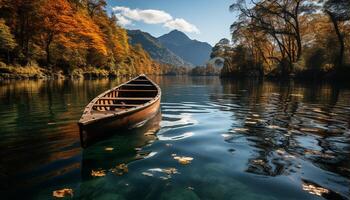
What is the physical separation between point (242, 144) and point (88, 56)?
178ft

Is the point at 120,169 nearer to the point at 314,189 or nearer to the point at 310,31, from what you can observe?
the point at 314,189

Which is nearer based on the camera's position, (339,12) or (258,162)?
(258,162)

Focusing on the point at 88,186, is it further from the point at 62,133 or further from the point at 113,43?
the point at 113,43

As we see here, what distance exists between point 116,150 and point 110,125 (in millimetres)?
627

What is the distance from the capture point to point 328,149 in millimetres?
5891

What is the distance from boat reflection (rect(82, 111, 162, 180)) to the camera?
4.79 m

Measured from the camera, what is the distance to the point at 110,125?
5883 mm

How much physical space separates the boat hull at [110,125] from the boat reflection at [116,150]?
250 millimetres

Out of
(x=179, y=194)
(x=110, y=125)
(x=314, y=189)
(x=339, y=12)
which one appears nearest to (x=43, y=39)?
(x=110, y=125)

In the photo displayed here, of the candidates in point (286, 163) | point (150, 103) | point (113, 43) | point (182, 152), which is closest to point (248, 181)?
point (286, 163)

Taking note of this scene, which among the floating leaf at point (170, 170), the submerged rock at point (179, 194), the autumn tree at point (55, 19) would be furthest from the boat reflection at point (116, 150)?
the autumn tree at point (55, 19)

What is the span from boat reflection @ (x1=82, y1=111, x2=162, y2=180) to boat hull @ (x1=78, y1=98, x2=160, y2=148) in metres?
0.25

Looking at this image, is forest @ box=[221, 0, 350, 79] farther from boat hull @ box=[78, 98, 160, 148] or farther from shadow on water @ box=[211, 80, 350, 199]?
boat hull @ box=[78, 98, 160, 148]

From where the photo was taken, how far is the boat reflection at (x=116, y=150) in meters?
4.79
